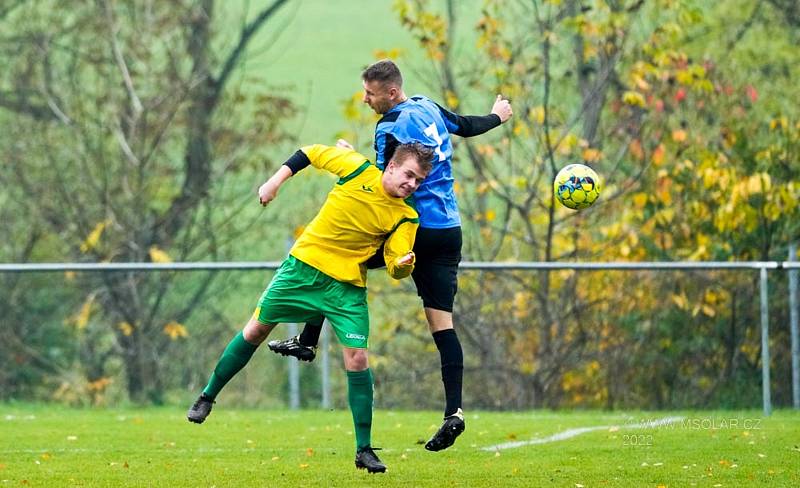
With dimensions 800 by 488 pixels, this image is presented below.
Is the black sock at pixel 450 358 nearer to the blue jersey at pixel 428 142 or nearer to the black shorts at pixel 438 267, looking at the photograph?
the black shorts at pixel 438 267

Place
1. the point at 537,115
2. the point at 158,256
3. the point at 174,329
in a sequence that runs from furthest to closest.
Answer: the point at 158,256
the point at 537,115
the point at 174,329

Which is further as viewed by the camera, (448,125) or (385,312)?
(385,312)

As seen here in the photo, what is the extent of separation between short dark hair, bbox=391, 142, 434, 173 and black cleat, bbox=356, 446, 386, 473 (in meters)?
1.41

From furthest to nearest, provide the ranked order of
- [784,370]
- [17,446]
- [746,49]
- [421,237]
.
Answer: [746,49] → [784,370] → [17,446] → [421,237]

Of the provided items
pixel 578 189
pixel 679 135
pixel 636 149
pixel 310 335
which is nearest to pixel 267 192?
pixel 310 335

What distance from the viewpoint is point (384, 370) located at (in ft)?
39.9

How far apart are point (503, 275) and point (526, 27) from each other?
3.32 meters

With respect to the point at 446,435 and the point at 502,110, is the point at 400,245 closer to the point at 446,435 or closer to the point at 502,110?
the point at 446,435

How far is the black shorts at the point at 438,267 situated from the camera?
691 centimetres

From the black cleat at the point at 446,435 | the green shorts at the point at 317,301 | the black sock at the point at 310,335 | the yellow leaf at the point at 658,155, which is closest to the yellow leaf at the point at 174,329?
the yellow leaf at the point at 658,155

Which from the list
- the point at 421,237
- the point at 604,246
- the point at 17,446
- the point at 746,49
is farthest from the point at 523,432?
the point at 746,49

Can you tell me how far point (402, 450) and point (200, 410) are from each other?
1546 millimetres

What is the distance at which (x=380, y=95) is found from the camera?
6820mm

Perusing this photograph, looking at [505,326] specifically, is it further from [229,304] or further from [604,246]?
[229,304]
